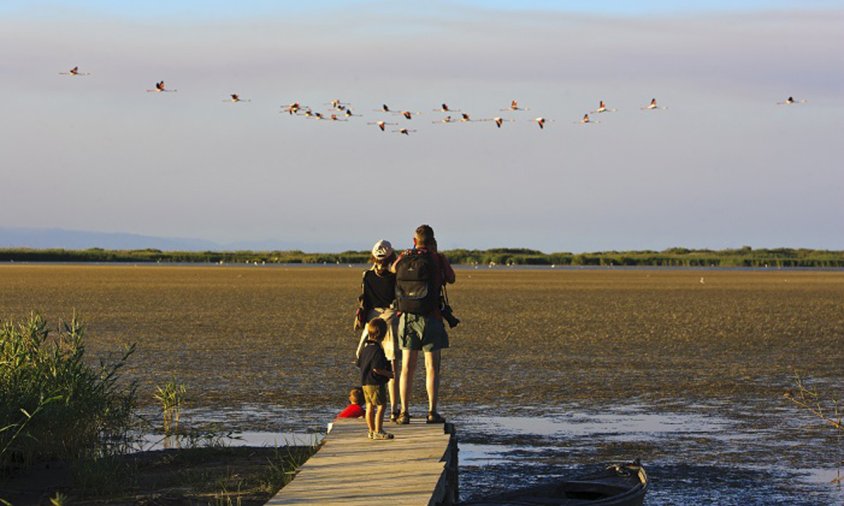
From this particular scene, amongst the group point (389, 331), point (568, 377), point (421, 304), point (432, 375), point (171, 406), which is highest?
point (421, 304)

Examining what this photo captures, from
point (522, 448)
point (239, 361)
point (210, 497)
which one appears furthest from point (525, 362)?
point (210, 497)

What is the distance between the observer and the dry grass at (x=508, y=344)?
19.2 m

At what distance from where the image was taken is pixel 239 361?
22.6 m

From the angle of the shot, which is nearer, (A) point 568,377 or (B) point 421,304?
(B) point 421,304

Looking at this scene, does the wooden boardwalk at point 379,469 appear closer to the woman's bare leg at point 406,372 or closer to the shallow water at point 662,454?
the woman's bare leg at point 406,372

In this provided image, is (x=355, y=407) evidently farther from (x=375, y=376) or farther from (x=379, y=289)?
(x=375, y=376)

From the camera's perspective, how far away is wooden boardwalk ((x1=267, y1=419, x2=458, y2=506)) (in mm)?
9742

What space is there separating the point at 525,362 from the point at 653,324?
10678mm

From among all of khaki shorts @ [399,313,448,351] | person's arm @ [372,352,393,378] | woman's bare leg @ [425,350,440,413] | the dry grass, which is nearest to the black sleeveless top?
khaki shorts @ [399,313,448,351]

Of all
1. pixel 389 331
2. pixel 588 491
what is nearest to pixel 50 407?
pixel 389 331

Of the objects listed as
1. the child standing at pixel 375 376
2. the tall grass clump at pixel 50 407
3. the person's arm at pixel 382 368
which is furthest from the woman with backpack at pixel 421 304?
the tall grass clump at pixel 50 407

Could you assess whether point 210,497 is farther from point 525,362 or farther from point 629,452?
point 525,362

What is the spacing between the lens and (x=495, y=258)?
5566 inches

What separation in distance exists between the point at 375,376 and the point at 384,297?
1.13 metres
